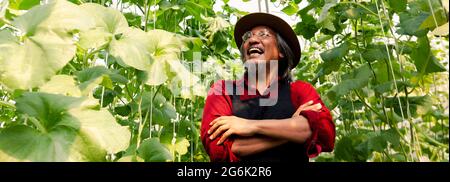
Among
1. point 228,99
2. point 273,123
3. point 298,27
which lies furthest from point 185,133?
point 273,123

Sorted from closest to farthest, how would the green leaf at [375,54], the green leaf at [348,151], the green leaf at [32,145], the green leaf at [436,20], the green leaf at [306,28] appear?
the green leaf at [32,145]
the green leaf at [436,20]
the green leaf at [375,54]
the green leaf at [306,28]
the green leaf at [348,151]

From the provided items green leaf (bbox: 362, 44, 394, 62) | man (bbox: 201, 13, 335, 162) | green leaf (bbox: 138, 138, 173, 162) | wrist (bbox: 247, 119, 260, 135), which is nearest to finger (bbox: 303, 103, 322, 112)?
man (bbox: 201, 13, 335, 162)

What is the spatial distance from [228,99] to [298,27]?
72 cm

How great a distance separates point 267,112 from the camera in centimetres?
113

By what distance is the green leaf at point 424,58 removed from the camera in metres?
1.07

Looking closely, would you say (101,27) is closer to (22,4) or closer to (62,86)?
(62,86)

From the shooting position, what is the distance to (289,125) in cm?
102

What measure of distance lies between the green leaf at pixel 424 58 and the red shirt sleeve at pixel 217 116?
0.49 metres

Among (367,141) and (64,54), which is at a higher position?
(64,54)

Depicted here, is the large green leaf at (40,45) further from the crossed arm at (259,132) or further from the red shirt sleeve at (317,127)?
the red shirt sleeve at (317,127)

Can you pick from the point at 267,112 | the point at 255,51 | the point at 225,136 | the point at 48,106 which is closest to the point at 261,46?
the point at 255,51

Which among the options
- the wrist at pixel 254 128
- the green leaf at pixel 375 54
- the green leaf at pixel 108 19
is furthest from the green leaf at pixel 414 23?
the green leaf at pixel 108 19
